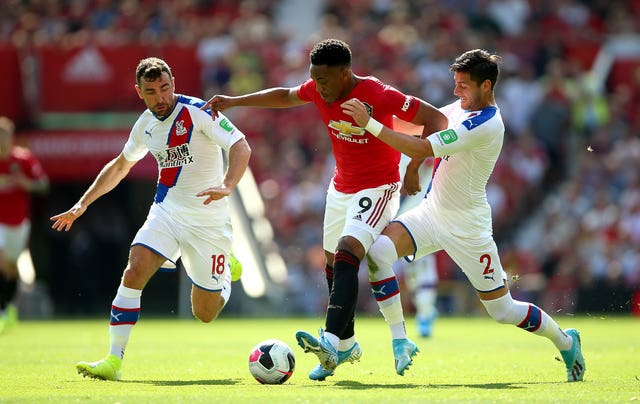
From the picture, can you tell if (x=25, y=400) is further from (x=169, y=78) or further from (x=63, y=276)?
(x=63, y=276)

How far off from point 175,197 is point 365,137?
179cm

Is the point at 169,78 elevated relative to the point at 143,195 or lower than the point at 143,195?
elevated

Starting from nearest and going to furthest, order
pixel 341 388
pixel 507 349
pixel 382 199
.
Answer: pixel 341 388 < pixel 382 199 < pixel 507 349

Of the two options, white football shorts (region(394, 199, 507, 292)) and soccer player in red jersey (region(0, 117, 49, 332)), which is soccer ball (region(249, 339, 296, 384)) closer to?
white football shorts (region(394, 199, 507, 292))

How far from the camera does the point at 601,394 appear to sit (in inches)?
315

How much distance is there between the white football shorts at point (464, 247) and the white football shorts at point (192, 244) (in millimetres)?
1662

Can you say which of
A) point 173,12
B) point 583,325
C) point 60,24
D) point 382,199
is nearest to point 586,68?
point 583,325

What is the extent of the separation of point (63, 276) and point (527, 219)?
29.6ft

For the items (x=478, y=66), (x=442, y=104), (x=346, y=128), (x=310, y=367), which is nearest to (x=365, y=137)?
(x=346, y=128)

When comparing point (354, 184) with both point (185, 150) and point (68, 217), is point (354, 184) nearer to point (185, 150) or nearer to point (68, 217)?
point (185, 150)

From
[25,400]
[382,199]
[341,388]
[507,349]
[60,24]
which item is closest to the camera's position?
[25,400]

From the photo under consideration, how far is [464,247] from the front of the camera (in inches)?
362

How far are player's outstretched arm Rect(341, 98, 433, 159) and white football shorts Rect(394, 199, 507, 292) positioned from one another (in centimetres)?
87

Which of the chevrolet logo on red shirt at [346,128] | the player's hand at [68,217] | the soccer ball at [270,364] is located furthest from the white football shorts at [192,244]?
the chevrolet logo on red shirt at [346,128]
